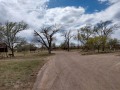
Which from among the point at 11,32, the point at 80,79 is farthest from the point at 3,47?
the point at 80,79

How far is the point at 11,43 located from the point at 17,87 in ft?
145

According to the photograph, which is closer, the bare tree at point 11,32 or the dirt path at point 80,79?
the dirt path at point 80,79

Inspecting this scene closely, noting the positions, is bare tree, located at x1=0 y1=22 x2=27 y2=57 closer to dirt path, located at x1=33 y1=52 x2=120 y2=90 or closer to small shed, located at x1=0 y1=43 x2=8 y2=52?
small shed, located at x1=0 y1=43 x2=8 y2=52

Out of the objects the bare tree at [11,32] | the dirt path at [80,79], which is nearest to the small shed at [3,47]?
the bare tree at [11,32]

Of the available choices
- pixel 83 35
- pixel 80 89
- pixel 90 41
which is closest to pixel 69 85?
pixel 80 89

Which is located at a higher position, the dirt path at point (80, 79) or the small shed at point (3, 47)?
the small shed at point (3, 47)

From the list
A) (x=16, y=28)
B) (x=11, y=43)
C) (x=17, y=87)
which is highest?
(x=16, y=28)

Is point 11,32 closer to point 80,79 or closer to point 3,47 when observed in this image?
point 3,47

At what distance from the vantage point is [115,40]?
284 feet

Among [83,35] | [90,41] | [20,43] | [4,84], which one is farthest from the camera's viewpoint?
[83,35]

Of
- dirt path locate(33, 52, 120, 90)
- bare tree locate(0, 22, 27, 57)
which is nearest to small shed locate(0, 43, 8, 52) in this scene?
bare tree locate(0, 22, 27, 57)

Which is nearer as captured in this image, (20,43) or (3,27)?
(3,27)

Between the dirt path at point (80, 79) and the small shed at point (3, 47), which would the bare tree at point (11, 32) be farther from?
the dirt path at point (80, 79)

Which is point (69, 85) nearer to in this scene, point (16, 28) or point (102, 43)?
point (16, 28)
